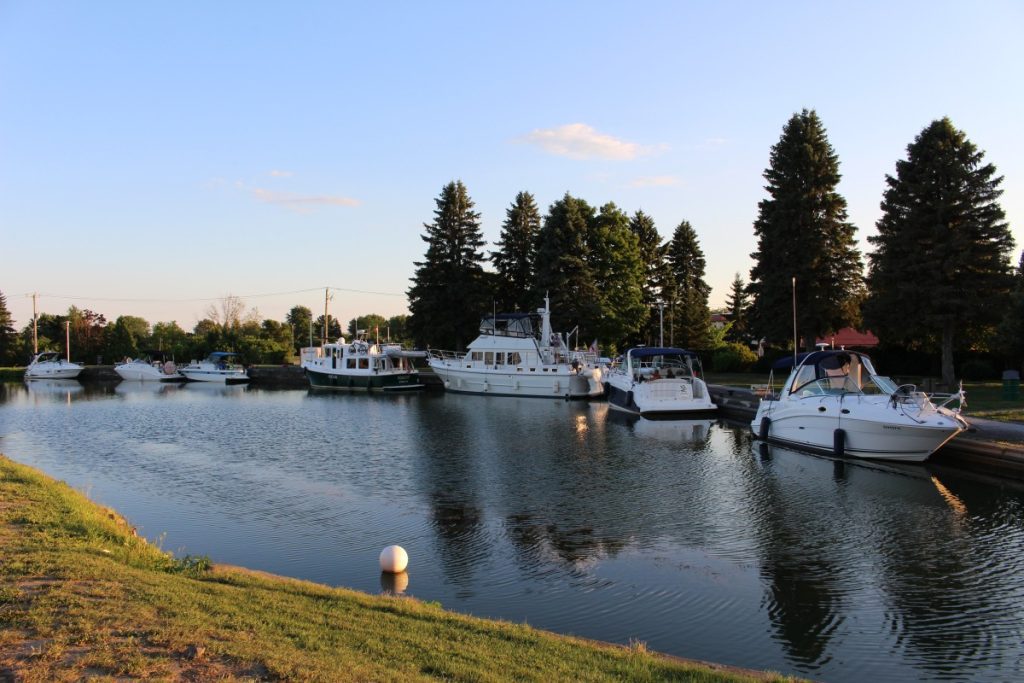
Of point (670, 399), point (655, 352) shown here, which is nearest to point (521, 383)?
point (655, 352)

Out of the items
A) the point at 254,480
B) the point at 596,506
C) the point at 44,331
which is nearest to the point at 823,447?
the point at 596,506

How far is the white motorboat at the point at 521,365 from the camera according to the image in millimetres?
48031

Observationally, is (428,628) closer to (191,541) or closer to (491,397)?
(191,541)

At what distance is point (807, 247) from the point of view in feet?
149

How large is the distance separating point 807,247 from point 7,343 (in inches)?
3682

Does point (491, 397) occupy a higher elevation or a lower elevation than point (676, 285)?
lower

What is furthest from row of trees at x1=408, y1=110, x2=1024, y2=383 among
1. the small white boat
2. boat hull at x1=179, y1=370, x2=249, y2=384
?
the small white boat

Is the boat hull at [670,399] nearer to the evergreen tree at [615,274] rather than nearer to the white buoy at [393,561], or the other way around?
the white buoy at [393,561]

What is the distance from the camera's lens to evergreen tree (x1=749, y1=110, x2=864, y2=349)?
45000 millimetres

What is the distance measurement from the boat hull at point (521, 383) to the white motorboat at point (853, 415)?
21240 millimetres

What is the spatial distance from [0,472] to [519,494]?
36.4 feet

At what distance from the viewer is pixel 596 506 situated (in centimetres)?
1602

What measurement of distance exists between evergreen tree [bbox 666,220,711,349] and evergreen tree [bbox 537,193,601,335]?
10.9m

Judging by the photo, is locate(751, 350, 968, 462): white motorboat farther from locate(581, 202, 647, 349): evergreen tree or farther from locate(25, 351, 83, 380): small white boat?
locate(25, 351, 83, 380): small white boat
